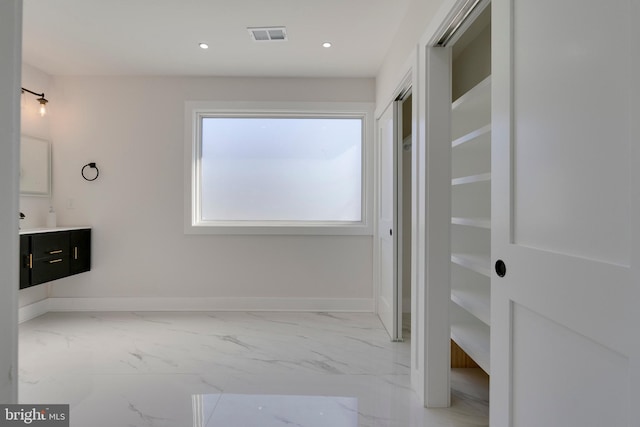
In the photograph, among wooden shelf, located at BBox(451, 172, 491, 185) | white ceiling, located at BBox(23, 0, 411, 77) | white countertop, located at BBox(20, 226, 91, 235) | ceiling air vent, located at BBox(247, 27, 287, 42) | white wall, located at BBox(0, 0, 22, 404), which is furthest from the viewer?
white countertop, located at BBox(20, 226, 91, 235)

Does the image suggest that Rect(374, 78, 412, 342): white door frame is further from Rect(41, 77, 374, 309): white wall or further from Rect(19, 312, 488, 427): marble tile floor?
Rect(41, 77, 374, 309): white wall

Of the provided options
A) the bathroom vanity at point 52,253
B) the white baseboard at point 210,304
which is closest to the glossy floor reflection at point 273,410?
the white baseboard at point 210,304

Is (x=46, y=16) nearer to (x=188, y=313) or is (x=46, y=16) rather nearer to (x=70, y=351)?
(x=70, y=351)

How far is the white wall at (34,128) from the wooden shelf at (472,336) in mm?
3684

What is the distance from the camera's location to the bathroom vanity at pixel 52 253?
269cm

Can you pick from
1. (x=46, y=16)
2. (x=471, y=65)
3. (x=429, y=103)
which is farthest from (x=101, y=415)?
(x=471, y=65)

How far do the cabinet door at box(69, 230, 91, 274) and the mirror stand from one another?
21.6 inches

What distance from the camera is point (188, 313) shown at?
11.2 feet

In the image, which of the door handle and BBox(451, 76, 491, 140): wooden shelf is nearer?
Answer: the door handle

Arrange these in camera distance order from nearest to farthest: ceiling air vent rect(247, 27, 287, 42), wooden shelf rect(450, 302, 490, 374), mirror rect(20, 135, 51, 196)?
wooden shelf rect(450, 302, 490, 374) → ceiling air vent rect(247, 27, 287, 42) → mirror rect(20, 135, 51, 196)

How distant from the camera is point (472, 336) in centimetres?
192

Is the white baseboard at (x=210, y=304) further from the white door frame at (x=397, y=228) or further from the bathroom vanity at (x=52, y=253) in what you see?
the white door frame at (x=397, y=228)

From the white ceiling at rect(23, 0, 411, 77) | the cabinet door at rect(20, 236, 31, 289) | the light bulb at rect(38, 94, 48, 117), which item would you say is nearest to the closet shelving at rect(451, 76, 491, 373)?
the white ceiling at rect(23, 0, 411, 77)

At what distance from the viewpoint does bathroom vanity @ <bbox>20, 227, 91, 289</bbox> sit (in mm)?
2691
